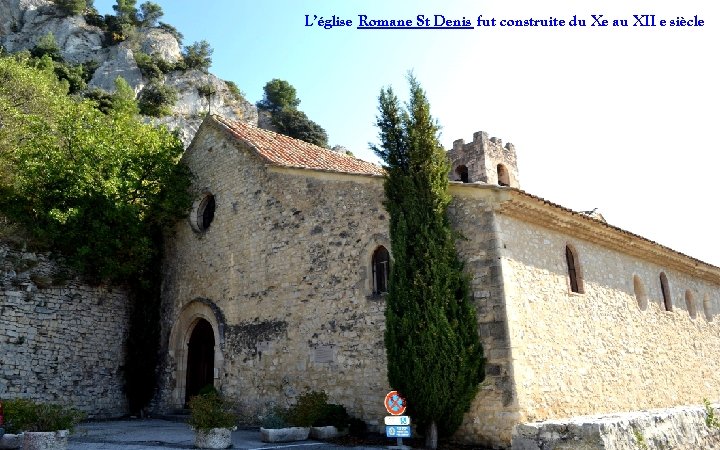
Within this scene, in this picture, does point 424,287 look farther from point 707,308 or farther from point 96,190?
point 707,308

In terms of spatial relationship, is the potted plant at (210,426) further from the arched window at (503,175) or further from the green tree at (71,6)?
the green tree at (71,6)

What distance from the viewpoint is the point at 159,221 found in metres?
15.2

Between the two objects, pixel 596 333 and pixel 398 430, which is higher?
pixel 596 333

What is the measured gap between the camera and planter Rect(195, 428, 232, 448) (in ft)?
28.0

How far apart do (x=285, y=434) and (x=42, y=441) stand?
3.69m

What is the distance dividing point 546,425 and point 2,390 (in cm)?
1189

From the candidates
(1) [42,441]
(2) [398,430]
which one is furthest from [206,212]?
(2) [398,430]

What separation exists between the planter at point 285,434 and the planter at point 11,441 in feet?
12.3

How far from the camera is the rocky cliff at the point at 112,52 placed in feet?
142

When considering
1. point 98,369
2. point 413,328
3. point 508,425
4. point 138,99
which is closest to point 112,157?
point 98,369

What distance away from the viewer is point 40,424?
25.5 feet

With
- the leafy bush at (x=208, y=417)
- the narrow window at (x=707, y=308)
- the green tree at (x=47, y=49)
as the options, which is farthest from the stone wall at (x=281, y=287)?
the green tree at (x=47, y=49)

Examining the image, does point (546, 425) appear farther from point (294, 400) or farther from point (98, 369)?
point (98, 369)

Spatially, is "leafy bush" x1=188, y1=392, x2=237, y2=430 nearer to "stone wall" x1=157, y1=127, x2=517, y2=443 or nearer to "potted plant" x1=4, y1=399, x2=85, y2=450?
"potted plant" x1=4, y1=399, x2=85, y2=450
